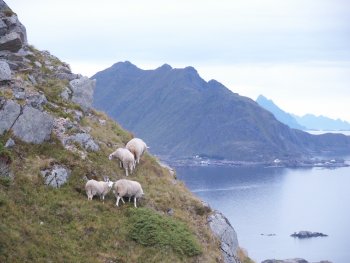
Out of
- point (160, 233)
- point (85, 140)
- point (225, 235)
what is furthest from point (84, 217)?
point (225, 235)

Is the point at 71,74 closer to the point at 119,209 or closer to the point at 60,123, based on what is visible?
the point at 60,123

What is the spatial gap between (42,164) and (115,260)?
20.9ft

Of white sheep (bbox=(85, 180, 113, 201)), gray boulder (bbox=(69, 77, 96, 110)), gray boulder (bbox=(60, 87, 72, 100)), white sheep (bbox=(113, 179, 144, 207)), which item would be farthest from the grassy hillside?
gray boulder (bbox=(69, 77, 96, 110))

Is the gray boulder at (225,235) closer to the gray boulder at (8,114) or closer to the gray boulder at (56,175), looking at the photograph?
the gray boulder at (56,175)

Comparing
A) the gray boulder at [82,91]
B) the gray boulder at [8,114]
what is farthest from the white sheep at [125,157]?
the gray boulder at [82,91]

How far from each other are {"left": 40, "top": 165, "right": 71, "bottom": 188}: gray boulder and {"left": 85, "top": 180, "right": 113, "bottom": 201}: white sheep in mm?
1269

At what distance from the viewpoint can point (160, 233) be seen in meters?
21.8

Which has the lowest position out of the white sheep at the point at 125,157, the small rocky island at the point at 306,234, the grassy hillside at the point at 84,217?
the small rocky island at the point at 306,234

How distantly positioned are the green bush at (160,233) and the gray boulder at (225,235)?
270 cm

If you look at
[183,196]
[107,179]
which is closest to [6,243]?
[107,179]

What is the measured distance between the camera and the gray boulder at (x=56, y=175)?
22.2m

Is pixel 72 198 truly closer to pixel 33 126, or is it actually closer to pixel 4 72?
pixel 33 126

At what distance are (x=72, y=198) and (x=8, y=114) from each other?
5989 millimetres

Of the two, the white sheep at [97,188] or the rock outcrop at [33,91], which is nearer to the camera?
the white sheep at [97,188]
